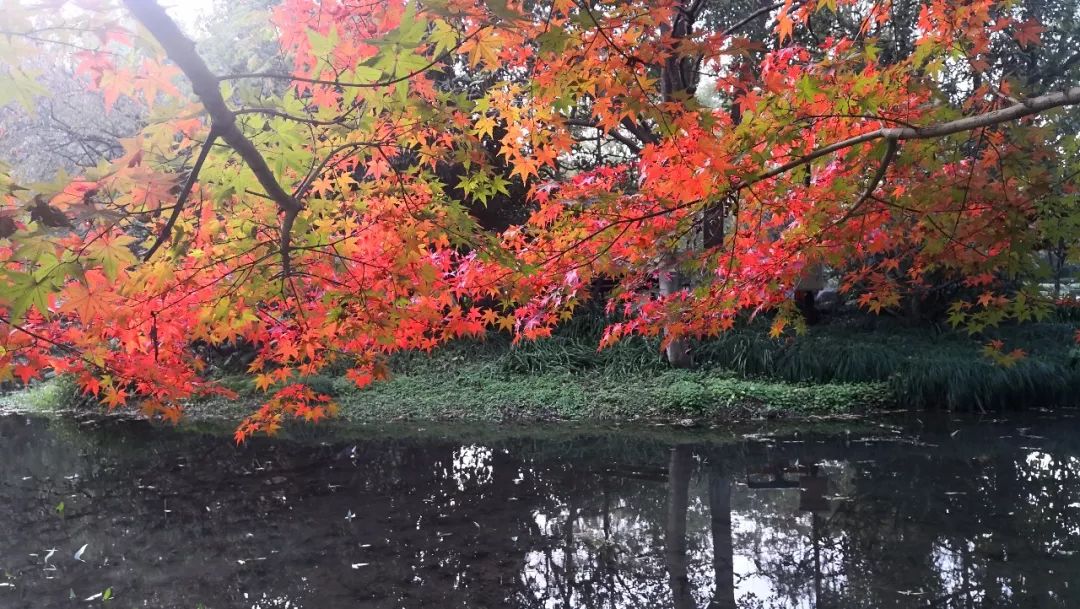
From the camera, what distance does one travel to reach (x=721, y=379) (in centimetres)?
825

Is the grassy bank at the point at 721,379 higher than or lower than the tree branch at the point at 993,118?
lower

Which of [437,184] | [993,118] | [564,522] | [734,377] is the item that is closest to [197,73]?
[437,184]

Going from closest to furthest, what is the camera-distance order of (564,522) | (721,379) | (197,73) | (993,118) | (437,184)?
(197,73) < (993,118) < (437,184) < (564,522) < (721,379)

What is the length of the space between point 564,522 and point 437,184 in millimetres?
2441

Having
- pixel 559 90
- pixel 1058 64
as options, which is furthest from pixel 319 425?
pixel 1058 64

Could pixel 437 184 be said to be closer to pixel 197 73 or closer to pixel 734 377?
pixel 197 73

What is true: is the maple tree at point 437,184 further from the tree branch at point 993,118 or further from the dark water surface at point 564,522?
the dark water surface at point 564,522

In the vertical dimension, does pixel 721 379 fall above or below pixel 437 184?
below

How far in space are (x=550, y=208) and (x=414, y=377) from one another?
5.79m

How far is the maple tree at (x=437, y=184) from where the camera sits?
2098 mm

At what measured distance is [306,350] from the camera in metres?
3.90

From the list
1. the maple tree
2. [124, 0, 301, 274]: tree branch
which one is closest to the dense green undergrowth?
the maple tree

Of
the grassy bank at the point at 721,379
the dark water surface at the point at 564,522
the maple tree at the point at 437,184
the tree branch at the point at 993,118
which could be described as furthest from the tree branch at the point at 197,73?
the grassy bank at the point at 721,379

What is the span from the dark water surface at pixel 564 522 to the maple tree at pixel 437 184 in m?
1.08
